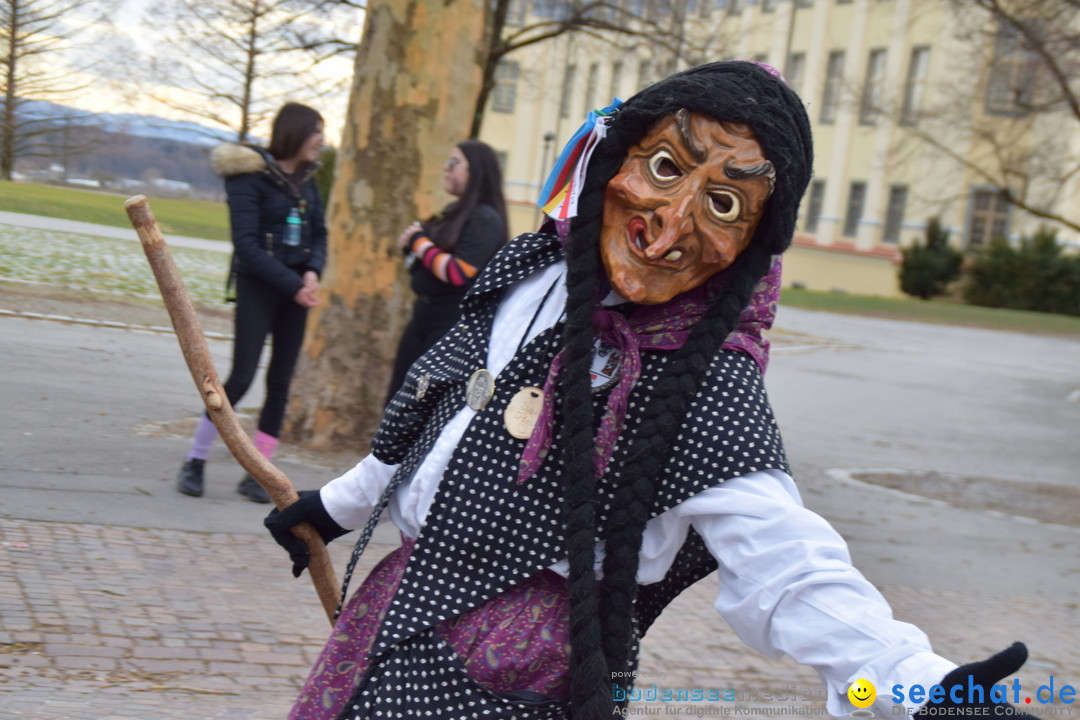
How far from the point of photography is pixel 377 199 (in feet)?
24.0

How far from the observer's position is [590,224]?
1973mm

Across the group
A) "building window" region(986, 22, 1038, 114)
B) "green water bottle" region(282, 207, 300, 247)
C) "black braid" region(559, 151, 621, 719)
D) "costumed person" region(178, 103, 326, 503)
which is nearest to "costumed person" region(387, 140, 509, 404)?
"costumed person" region(178, 103, 326, 503)

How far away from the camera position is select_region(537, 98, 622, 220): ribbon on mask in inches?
79.0

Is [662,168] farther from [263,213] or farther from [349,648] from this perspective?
[263,213]

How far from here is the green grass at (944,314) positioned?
1109 inches

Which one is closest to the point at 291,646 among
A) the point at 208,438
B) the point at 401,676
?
the point at 208,438

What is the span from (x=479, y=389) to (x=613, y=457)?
0.28m

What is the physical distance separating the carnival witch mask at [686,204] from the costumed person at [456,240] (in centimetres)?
442

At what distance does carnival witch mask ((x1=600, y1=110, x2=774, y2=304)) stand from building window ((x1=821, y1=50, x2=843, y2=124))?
40629 millimetres

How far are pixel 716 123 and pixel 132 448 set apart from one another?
5423 millimetres

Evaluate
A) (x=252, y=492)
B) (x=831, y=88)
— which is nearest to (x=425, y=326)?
(x=252, y=492)

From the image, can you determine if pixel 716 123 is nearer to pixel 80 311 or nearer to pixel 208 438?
pixel 208 438

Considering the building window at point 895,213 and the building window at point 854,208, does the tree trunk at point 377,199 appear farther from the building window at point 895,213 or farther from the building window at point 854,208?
the building window at point 854,208

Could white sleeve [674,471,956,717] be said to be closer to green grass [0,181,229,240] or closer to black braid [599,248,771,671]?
black braid [599,248,771,671]
